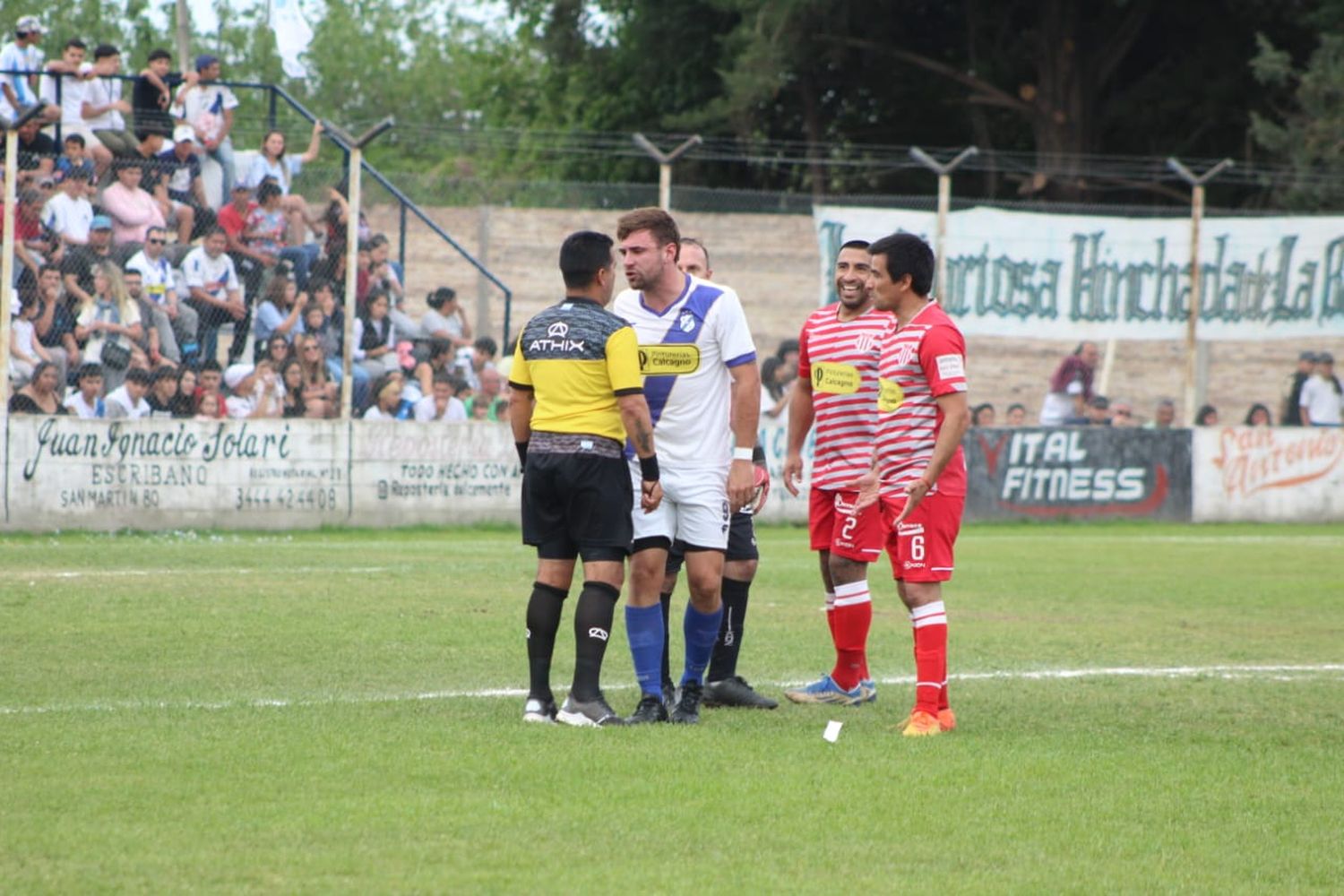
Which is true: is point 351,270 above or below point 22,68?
below

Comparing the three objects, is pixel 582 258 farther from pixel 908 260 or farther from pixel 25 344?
pixel 25 344

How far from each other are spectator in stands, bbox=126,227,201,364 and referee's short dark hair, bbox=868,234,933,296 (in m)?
12.3

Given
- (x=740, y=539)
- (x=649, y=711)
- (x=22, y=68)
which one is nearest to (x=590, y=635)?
(x=649, y=711)

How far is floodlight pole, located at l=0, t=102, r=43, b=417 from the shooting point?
17.6 meters

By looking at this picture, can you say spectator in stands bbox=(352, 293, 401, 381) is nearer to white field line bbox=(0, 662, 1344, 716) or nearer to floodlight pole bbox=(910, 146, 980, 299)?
floodlight pole bbox=(910, 146, 980, 299)

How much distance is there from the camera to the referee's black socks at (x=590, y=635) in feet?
24.9

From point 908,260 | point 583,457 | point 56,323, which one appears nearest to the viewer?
point 583,457

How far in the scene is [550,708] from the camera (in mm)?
7676

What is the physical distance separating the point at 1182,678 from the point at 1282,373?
23.5 meters

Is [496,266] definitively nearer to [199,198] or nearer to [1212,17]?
[199,198]

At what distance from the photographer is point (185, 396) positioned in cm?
1856

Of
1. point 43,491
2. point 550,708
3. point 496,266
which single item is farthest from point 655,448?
point 496,266

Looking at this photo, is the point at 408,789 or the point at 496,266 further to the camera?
the point at 496,266

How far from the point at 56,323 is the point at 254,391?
2040mm
